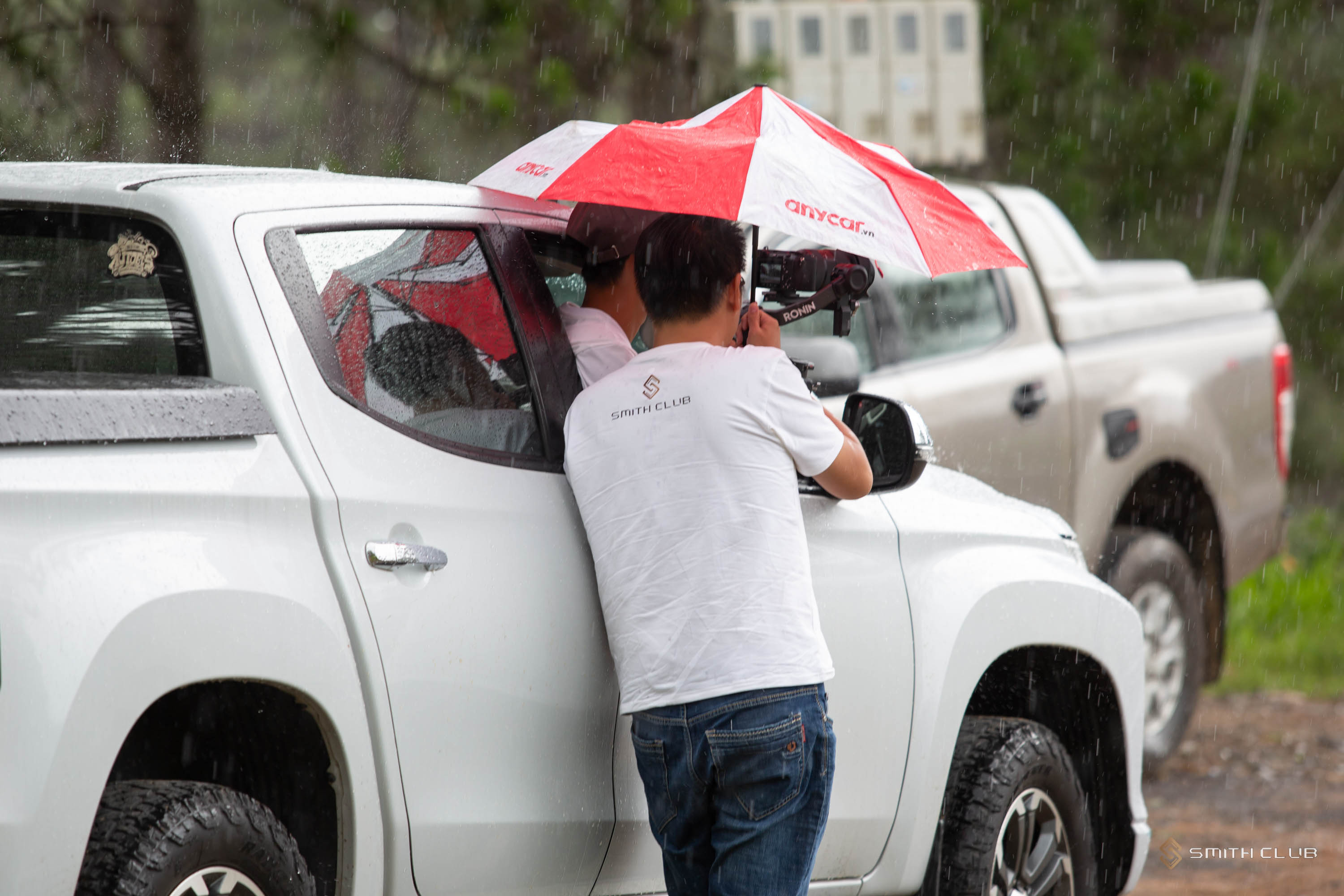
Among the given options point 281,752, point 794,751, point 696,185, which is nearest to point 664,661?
point 794,751

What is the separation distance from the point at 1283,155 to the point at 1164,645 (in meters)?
6.44

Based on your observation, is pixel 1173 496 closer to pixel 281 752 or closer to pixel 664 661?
pixel 664 661

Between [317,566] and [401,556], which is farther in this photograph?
[401,556]

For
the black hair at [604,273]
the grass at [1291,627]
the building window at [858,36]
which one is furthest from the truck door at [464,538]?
the building window at [858,36]

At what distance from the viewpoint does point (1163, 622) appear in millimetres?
7254

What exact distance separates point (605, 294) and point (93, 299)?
3.48 feet

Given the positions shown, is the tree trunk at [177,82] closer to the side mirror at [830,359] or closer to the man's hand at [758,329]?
the side mirror at [830,359]

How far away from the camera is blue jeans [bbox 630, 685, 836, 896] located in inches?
118

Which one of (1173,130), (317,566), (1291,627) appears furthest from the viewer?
(1173,130)

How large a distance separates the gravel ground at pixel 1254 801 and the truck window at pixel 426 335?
3.51 m

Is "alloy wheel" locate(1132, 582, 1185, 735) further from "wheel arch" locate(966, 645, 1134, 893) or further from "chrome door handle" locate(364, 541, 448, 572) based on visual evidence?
"chrome door handle" locate(364, 541, 448, 572)

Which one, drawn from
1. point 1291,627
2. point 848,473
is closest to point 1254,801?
point 1291,627

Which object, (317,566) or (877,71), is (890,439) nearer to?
(317,566)

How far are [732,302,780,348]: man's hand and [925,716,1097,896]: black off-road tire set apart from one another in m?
1.26
